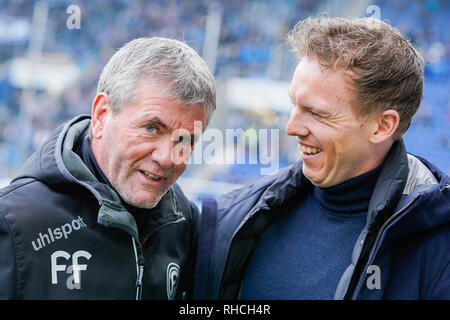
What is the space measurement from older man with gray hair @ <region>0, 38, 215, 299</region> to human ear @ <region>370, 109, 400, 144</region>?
59 cm

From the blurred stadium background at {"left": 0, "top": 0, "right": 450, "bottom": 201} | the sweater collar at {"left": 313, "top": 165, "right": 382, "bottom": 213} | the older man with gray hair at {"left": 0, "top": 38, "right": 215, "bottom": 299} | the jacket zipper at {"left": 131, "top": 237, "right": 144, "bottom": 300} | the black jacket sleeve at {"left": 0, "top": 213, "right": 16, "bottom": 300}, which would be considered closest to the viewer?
the black jacket sleeve at {"left": 0, "top": 213, "right": 16, "bottom": 300}

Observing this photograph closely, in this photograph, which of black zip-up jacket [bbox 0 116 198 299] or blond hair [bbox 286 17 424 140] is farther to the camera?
blond hair [bbox 286 17 424 140]

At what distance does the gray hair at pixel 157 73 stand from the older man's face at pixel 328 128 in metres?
0.33

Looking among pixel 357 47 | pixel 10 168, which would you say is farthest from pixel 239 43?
pixel 357 47

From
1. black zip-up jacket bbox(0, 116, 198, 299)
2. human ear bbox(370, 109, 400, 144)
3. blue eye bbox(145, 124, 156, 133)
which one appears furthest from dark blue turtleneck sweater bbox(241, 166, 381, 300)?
blue eye bbox(145, 124, 156, 133)

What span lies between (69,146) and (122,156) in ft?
0.57

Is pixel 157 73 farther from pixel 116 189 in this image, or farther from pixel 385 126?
pixel 385 126

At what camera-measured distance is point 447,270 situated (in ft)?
5.24

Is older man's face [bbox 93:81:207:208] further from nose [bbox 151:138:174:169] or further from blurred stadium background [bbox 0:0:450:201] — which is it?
blurred stadium background [bbox 0:0:450:201]

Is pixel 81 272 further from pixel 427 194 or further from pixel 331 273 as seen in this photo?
pixel 427 194

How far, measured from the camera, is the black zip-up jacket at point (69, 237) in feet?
5.02

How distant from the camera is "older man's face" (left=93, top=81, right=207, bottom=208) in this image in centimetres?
173

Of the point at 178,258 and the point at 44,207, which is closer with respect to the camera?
the point at 44,207
